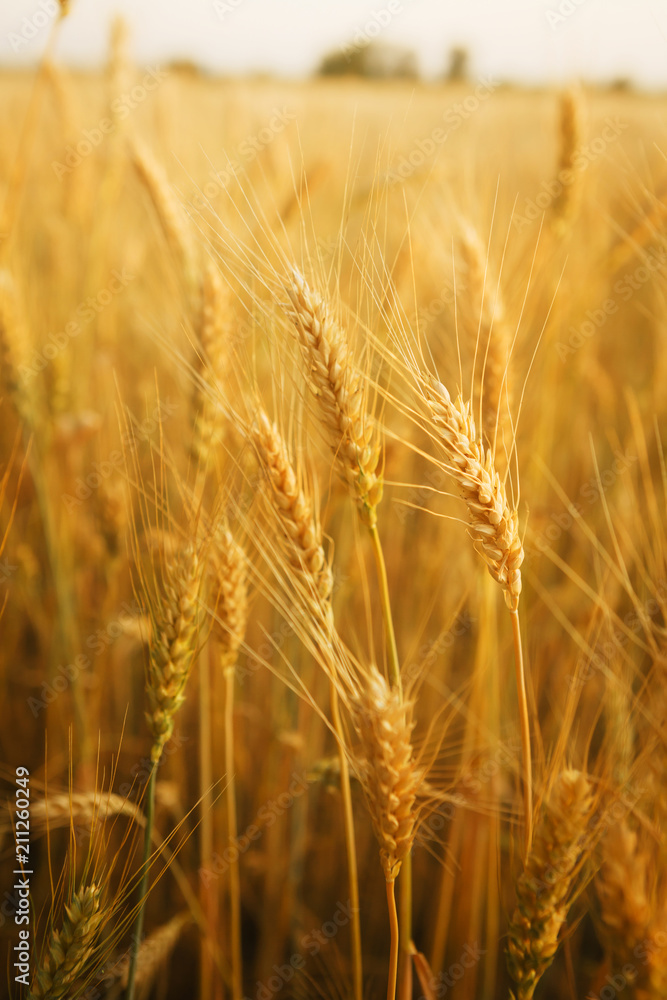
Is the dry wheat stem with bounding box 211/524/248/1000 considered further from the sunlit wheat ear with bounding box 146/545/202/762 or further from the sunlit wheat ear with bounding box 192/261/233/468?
the sunlit wheat ear with bounding box 192/261/233/468

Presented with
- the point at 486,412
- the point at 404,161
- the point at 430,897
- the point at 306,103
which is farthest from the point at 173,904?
the point at 306,103

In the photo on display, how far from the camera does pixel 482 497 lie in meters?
0.70

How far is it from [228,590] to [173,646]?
0.14 metres

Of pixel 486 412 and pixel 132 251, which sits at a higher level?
pixel 132 251

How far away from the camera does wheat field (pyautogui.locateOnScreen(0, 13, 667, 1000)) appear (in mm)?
790

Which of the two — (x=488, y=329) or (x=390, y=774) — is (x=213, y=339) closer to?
(x=488, y=329)

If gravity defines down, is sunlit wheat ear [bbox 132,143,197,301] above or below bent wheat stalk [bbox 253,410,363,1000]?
above

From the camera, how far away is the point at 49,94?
2.20m

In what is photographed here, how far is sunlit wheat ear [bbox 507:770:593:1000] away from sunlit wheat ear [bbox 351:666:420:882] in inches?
6.9

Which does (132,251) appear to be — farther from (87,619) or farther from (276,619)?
(276,619)

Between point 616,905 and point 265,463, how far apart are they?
722 millimetres

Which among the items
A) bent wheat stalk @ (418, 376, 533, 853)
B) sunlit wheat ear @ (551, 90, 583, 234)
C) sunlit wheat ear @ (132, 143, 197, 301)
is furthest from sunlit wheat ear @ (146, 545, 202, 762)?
sunlit wheat ear @ (551, 90, 583, 234)

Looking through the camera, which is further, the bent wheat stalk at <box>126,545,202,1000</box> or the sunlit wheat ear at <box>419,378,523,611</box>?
the bent wheat stalk at <box>126,545,202,1000</box>

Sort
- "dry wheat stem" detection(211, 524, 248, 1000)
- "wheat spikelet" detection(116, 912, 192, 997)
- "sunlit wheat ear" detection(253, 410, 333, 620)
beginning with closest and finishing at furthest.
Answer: "sunlit wheat ear" detection(253, 410, 333, 620)
"dry wheat stem" detection(211, 524, 248, 1000)
"wheat spikelet" detection(116, 912, 192, 997)
